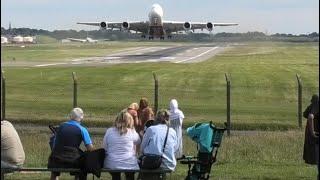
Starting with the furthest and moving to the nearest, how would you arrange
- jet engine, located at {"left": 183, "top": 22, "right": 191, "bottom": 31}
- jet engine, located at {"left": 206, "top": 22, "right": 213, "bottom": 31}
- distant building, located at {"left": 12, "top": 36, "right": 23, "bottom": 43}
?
distant building, located at {"left": 12, "top": 36, "right": 23, "bottom": 43}, jet engine, located at {"left": 206, "top": 22, "right": 213, "bottom": 31}, jet engine, located at {"left": 183, "top": 22, "right": 191, "bottom": 31}

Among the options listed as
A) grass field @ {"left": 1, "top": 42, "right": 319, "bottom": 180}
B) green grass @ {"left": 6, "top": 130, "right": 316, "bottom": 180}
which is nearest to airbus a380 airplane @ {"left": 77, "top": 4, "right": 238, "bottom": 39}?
grass field @ {"left": 1, "top": 42, "right": 319, "bottom": 180}

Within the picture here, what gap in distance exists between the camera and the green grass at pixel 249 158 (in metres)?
11.1

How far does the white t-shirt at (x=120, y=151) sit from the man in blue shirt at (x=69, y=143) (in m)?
0.27

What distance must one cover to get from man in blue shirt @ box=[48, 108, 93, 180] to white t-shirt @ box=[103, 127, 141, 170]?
274mm

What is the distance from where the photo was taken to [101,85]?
35.1 m

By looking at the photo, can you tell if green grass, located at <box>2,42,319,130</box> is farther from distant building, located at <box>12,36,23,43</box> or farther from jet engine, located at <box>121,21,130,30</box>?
distant building, located at <box>12,36,23,43</box>

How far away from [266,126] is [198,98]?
30.6ft

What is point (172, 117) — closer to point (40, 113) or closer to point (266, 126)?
point (266, 126)

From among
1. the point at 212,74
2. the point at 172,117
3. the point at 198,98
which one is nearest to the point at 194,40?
the point at 212,74

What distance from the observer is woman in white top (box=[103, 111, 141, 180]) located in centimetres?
878

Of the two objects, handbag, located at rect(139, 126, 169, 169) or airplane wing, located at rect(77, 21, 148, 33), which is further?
airplane wing, located at rect(77, 21, 148, 33)

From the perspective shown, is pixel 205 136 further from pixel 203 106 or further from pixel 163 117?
pixel 203 106

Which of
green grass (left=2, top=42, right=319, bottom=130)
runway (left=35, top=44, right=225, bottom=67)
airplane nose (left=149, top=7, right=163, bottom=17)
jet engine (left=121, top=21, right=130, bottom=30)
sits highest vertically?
airplane nose (left=149, top=7, right=163, bottom=17)

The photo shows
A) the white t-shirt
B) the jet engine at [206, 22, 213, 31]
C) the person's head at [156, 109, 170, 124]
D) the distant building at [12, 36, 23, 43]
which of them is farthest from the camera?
the distant building at [12, 36, 23, 43]
